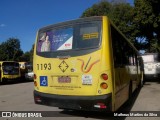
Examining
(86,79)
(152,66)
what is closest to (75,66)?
(86,79)

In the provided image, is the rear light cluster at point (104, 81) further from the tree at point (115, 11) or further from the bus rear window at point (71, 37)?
the tree at point (115, 11)

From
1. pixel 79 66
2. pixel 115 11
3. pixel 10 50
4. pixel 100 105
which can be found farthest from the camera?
pixel 10 50

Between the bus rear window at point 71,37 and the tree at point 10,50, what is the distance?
7080 centimetres

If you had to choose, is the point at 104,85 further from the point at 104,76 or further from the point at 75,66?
the point at 75,66

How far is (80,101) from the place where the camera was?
6.73m

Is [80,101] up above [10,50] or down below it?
below

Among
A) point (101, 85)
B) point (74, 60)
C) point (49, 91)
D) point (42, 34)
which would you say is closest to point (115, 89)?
point (101, 85)

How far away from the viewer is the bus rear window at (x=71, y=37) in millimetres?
6910

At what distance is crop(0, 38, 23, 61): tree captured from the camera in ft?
250

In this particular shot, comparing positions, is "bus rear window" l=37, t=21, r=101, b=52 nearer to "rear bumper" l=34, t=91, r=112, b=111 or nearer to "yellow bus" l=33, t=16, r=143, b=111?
"yellow bus" l=33, t=16, r=143, b=111

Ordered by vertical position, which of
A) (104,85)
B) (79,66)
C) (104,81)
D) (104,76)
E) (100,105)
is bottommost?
(100,105)

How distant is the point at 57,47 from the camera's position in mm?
7391

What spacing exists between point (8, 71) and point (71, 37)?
58.5 ft

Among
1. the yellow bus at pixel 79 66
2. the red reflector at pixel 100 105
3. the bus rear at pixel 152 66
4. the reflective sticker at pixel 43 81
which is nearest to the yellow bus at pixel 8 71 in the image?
the bus rear at pixel 152 66
